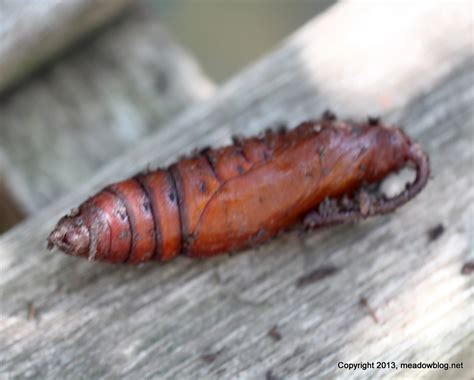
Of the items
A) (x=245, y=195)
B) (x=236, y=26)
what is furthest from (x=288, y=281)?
(x=236, y=26)

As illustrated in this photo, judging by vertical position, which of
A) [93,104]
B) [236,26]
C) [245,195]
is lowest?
[245,195]

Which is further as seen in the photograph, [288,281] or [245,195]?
[288,281]

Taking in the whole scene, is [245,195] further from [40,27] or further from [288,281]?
[40,27]

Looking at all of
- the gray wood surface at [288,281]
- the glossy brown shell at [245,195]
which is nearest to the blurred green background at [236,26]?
the gray wood surface at [288,281]

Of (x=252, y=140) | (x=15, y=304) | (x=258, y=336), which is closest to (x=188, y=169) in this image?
(x=252, y=140)

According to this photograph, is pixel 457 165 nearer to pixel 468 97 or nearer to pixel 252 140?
pixel 468 97

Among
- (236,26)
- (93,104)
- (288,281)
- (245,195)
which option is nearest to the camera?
(245,195)
